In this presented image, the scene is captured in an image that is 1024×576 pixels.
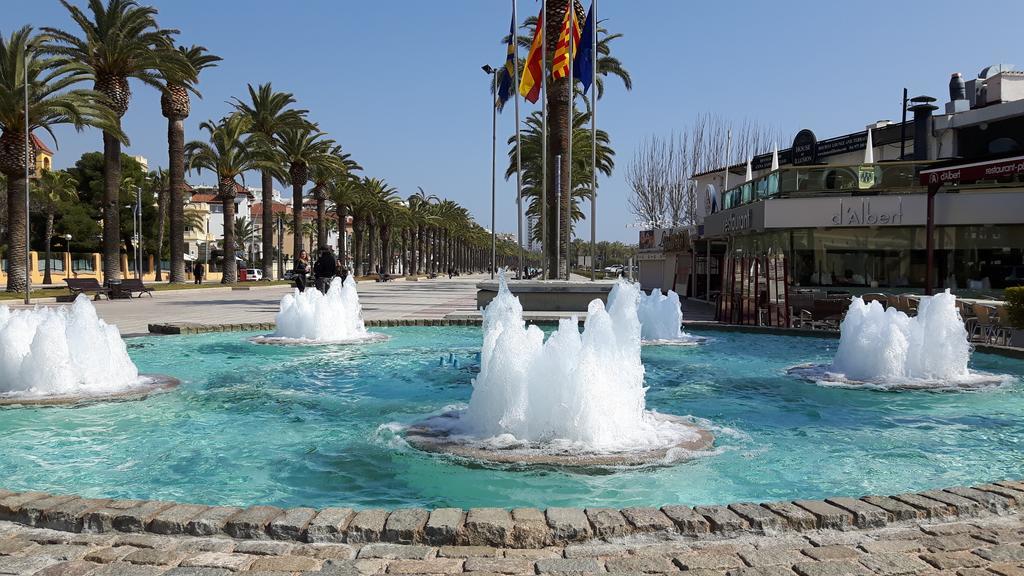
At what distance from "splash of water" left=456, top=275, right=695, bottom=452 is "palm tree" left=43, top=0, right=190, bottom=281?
31.9 meters

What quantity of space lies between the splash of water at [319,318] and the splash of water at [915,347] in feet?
30.0

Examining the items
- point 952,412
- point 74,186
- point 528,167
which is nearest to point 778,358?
point 952,412

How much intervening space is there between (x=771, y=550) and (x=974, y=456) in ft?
12.6

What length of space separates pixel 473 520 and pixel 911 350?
9175 mm

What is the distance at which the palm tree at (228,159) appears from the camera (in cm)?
5000

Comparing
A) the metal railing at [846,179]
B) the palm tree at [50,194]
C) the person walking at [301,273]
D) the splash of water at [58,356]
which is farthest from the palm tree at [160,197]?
the splash of water at [58,356]

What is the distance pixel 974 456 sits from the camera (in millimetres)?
6738

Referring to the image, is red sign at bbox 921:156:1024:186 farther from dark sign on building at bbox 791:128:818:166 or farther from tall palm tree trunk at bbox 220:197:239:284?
tall palm tree trunk at bbox 220:197:239:284

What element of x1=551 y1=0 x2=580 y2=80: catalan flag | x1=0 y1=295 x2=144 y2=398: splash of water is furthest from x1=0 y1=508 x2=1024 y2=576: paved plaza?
x1=551 y1=0 x2=580 y2=80: catalan flag

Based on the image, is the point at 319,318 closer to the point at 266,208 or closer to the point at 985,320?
the point at 985,320

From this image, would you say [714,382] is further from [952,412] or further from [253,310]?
[253,310]

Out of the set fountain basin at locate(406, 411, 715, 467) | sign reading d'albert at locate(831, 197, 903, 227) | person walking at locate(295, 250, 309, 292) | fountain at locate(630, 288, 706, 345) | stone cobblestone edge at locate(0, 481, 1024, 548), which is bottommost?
fountain basin at locate(406, 411, 715, 467)

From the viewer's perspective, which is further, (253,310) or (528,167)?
(528,167)

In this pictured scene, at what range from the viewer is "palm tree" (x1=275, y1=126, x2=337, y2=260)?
171ft
